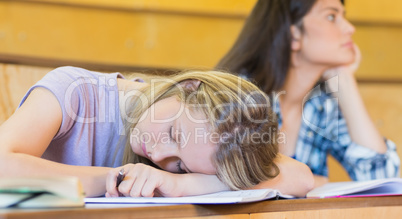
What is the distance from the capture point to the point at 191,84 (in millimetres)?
899

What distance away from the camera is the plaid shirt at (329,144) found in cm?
143

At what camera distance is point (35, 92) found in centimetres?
82

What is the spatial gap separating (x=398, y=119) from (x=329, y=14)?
2.76 feet

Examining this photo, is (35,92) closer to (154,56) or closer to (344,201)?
(344,201)

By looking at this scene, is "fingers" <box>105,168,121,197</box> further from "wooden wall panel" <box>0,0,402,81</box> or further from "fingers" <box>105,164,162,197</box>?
"wooden wall panel" <box>0,0,402,81</box>

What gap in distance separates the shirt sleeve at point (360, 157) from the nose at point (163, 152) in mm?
800

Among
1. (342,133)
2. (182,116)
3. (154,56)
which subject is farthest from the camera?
(154,56)

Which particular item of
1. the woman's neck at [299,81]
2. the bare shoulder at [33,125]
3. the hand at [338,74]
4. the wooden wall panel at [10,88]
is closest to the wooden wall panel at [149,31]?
the hand at [338,74]

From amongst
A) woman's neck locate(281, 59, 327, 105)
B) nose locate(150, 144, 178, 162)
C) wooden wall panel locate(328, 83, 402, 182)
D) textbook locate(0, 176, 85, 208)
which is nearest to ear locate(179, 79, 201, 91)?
nose locate(150, 144, 178, 162)

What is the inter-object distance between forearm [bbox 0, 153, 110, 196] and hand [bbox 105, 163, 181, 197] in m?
0.03

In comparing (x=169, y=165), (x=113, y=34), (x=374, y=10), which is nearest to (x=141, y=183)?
(x=169, y=165)

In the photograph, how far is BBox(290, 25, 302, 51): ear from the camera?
159cm

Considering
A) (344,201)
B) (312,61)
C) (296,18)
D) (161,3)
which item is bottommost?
(344,201)

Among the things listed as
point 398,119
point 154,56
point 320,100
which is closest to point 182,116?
point 320,100
